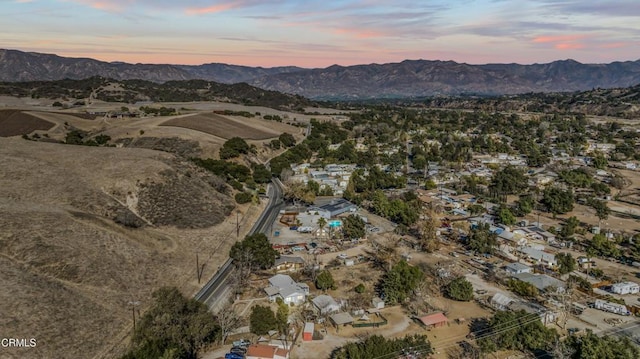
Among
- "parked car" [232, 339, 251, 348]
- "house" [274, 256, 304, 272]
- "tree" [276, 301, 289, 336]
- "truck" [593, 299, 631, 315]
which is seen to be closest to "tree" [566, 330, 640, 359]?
"truck" [593, 299, 631, 315]

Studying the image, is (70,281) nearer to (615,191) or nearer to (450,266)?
(450,266)

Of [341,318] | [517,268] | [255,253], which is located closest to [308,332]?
[341,318]

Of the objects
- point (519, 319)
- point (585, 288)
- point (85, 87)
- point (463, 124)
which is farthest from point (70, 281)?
point (85, 87)

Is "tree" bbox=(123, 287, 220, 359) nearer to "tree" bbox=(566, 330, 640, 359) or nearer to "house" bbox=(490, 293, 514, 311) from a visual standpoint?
"house" bbox=(490, 293, 514, 311)

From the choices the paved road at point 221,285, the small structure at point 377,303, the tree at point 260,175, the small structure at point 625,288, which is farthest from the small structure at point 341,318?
the tree at point 260,175

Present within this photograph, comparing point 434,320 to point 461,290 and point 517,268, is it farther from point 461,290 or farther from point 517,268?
point 517,268

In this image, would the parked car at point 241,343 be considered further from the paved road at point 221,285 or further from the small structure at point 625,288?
the small structure at point 625,288
